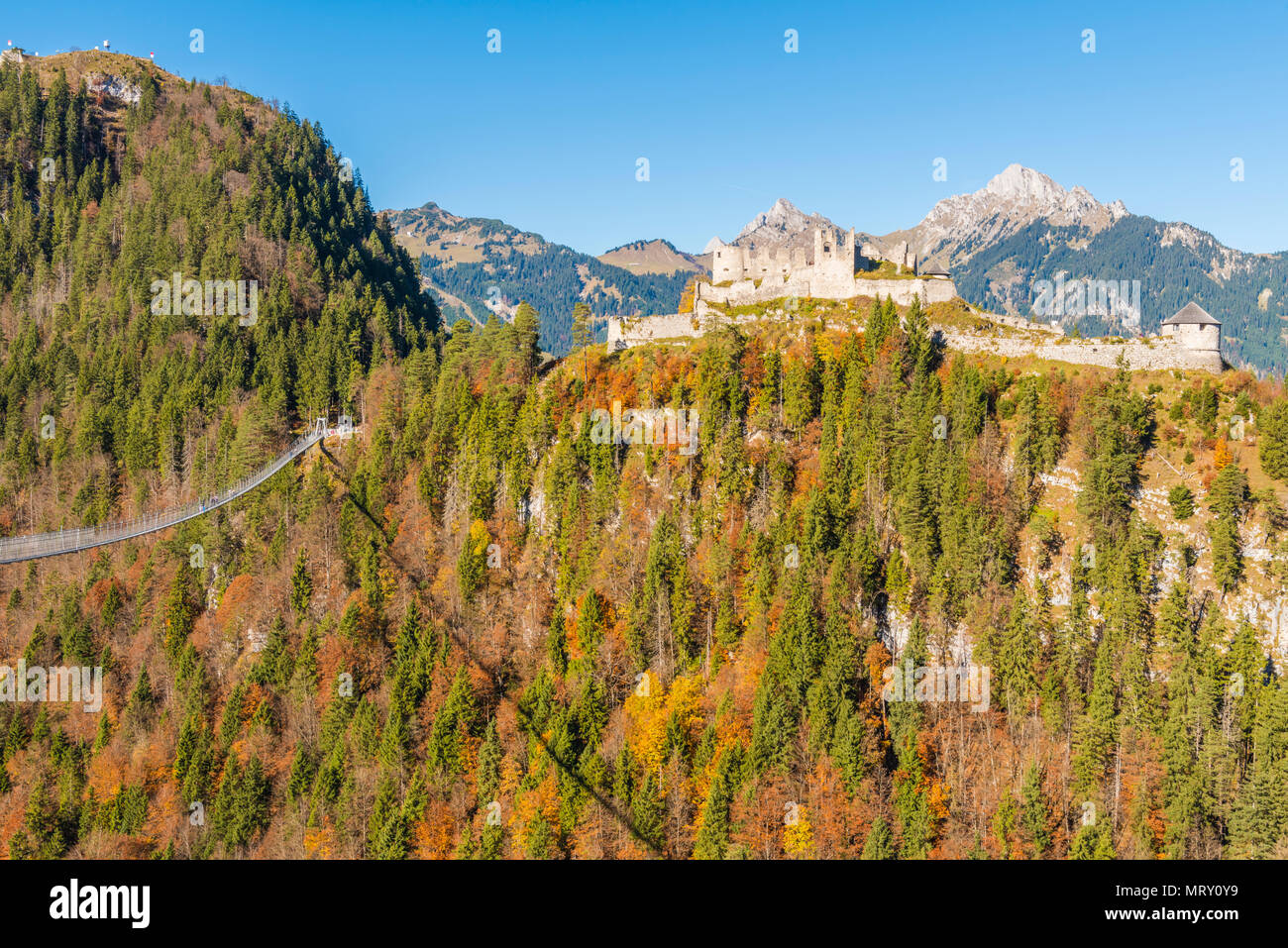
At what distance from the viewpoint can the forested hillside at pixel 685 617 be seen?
47.9m

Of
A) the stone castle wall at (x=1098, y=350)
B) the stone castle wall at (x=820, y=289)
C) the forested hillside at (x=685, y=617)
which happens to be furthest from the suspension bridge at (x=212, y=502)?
the stone castle wall at (x=1098, y=350)

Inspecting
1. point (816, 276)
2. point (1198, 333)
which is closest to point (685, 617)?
point (816, 276)

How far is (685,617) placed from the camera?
2309 inches

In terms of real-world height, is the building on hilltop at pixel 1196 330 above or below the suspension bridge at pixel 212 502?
above

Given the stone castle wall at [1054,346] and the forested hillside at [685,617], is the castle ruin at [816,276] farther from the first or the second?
the forested hillside at [685,617]

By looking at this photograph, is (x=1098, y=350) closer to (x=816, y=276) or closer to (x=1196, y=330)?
(x=1196, y=330)

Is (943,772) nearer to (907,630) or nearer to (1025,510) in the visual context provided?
(907,630)

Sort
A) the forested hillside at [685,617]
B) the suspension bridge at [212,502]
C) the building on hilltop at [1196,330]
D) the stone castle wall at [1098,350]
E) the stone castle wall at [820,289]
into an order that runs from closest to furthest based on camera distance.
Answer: the forested hillside at [685,617] → the suspension bridge at [212,502] → the building on hilltop at [1196,330] → the stone castle wall at [1098,350] → the stone castle wall at [820,289]

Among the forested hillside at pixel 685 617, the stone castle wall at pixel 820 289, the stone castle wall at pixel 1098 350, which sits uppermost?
the stone castle wall at pixel 820 289

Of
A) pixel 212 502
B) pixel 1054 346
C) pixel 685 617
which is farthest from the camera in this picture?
pixel 212 502

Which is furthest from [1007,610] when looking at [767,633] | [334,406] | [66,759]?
[66,759]

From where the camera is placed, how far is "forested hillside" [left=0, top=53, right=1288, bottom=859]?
47.9 meters

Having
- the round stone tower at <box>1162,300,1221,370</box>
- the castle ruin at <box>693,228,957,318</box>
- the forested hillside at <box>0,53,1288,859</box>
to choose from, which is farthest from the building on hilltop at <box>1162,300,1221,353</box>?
the castle ruin at <box>693,228,957,318</box>

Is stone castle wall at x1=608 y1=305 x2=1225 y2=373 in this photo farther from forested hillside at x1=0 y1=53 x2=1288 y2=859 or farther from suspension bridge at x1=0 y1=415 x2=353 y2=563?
suspension bridge at x1=0 y1=415 x2=353 y2=563
